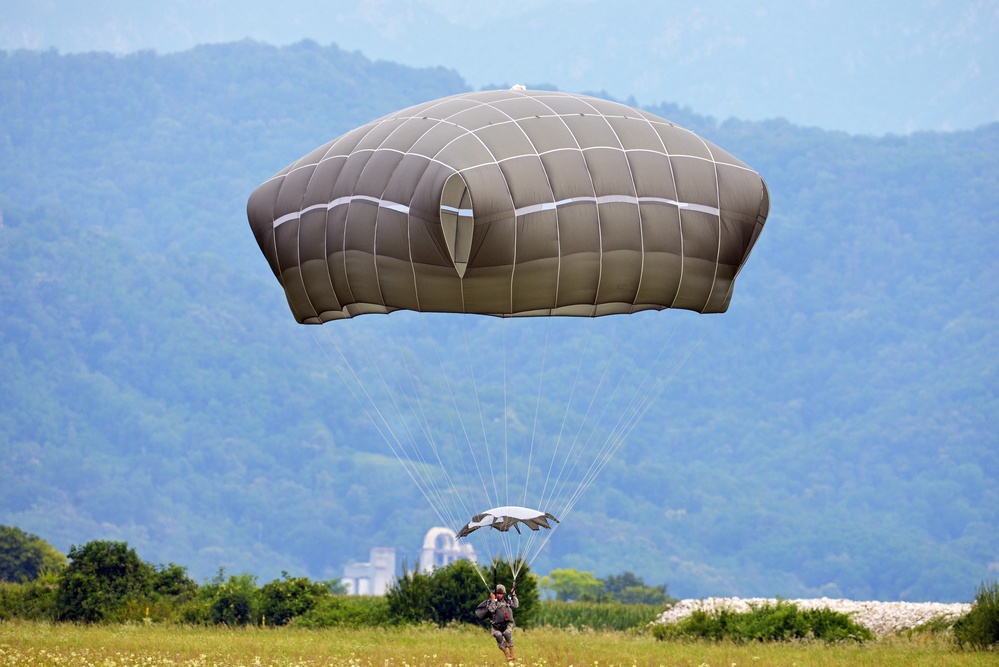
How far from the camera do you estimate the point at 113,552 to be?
1297 inches

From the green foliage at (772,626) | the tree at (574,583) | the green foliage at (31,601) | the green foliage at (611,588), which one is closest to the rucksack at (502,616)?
the green foliage at (772,626)

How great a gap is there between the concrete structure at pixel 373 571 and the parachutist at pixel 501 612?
152m

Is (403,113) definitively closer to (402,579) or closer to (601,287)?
(601,287)

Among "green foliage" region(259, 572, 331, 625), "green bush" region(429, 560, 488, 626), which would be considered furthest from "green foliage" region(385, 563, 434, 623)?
"green foliage" region(259, 572, 331, 625)

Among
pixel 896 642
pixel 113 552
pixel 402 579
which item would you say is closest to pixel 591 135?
pixel 896 642

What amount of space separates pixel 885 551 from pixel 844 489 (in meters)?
17.8

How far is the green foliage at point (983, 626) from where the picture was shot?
24.7m

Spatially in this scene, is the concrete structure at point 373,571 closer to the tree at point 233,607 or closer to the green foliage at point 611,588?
the green foliage at point 611,588

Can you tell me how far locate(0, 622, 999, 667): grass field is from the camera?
69.7 feet

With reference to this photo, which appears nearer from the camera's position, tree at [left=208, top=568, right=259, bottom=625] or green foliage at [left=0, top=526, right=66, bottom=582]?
tree at [left=208, top=568, right=259, bottom=625]

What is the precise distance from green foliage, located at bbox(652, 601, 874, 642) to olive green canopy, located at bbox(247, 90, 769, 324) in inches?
328

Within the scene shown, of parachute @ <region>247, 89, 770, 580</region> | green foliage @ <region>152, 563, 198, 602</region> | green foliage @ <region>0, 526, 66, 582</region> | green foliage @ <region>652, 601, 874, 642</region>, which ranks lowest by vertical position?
green foliage @ <region>652, 601, 874, 642</region>

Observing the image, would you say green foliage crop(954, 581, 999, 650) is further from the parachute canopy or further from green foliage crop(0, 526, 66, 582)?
green foliage crop(0, 526, 66, 582)

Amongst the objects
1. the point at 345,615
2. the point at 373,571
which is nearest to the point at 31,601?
the point at 345,615
